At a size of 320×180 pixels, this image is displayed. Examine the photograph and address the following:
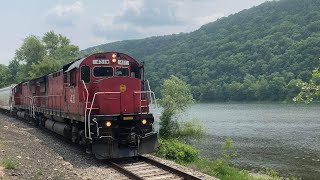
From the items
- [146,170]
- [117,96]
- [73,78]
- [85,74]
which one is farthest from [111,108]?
[146,170]

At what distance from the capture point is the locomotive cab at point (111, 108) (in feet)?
44.5

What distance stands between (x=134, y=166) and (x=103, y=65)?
14.7 feet

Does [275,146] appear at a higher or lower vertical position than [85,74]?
lower

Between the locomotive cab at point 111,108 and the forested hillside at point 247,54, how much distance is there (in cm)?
8791

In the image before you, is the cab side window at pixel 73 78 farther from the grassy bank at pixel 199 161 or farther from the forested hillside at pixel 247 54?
the forested hillside at pixel 247 54

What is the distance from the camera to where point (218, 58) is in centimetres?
14712

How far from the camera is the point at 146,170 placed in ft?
40.1

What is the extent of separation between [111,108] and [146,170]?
3.05 m

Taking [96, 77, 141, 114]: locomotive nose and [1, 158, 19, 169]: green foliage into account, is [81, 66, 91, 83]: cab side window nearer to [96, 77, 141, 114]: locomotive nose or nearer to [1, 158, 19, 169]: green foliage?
[96, 77, 141, 114]: locomotive nose

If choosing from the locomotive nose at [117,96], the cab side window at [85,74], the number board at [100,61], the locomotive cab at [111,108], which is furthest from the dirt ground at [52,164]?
the number board at [100,61]

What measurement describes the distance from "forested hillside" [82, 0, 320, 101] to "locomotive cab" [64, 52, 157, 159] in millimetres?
87912

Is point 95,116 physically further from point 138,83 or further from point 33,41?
point 33,41

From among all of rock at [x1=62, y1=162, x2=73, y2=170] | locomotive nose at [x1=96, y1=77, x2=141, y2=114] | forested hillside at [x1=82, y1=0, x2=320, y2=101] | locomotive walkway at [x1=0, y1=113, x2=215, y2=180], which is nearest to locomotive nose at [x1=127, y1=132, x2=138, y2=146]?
locomotive nose at [x1=96, y1=77, x2=141, y2=114]

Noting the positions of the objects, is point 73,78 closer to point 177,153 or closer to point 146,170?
point 146,170
